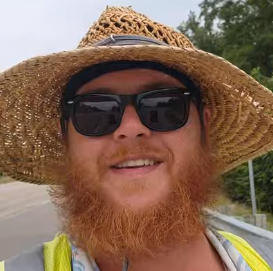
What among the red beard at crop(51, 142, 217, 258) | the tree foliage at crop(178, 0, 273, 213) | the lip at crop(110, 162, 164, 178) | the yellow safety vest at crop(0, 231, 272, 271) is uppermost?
the tree foliage at crop(178, 0, 273, 213)

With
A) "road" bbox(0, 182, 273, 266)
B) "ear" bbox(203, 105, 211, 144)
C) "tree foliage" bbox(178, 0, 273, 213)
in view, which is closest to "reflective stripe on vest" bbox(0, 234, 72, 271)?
"ear" bbox(203, 105, 211, 144)

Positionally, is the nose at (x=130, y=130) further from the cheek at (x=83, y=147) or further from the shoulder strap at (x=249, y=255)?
the shoulder strap at (x=249, y=255)

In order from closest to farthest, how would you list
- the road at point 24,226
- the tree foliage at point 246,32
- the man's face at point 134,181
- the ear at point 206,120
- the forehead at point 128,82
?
the man's face at point 134,181 < the forehead at point 128,82 < the ear at point 206,120 < the road at point 24,226 < the tree foliage at point 246,32

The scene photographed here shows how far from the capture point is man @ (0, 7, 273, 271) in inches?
68.1

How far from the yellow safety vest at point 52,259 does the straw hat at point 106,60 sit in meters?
0.49

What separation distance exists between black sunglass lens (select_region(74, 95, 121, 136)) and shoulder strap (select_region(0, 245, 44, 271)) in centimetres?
44

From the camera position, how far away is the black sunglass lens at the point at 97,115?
1.78 m

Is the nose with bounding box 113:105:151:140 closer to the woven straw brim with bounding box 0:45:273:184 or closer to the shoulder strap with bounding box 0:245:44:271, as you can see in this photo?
the woven straw brim with bounding box 0:45:273:184

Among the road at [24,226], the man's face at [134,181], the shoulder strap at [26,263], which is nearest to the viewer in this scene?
the shoulder strap at [26,263]

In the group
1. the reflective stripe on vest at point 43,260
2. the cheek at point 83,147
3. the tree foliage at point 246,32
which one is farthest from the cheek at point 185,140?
the tree foliage at point 246,32

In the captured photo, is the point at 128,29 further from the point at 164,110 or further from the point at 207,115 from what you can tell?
the point at 207,115

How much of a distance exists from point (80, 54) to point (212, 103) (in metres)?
0.72

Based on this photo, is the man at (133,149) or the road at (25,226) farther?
the road at (25,226)

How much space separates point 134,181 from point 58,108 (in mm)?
608
